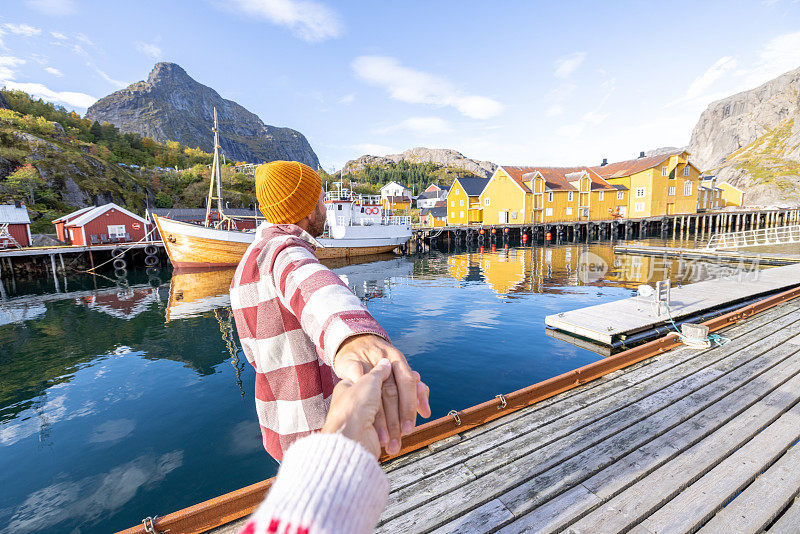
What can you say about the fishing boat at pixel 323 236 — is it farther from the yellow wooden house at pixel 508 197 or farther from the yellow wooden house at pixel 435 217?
the yellow wooden house at pixel 435 217

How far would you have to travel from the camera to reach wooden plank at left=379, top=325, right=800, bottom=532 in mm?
2877

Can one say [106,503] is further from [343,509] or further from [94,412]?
[343,509]

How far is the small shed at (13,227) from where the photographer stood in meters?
27.2

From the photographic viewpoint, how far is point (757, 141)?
4038 inches

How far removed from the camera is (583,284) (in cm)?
1678

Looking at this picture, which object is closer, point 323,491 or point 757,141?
point 323,491

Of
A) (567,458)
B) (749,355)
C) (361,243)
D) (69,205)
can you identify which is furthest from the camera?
(69,205)

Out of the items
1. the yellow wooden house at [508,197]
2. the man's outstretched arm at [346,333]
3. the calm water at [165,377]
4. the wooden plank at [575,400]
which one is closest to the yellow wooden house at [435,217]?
the yellow wooden house at [508,197]

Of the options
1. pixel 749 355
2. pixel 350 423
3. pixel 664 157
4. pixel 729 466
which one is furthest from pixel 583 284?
pixel 664 157

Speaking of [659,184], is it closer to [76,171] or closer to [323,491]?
[323,491]

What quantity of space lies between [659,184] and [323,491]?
5878cm

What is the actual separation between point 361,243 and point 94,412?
985 inches

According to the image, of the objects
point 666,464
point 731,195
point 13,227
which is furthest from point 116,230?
point 731,195

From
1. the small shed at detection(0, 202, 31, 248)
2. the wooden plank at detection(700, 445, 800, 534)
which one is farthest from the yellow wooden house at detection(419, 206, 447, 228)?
the wooden plank at detection(700, 445, 800, 534)
